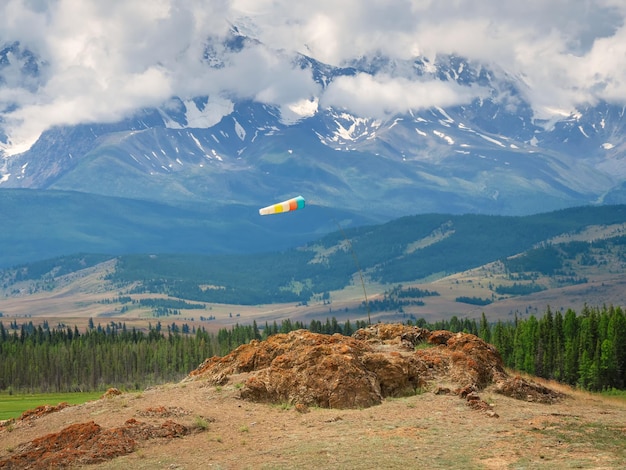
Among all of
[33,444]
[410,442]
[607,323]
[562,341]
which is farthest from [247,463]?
[562,341]

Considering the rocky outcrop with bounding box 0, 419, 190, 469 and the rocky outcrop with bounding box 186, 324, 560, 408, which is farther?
the rocky outcrop with bounding box 186, 324, 560, 408

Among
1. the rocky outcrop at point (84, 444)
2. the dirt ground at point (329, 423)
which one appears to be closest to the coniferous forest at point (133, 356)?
the dirt ground at point (329, 423)

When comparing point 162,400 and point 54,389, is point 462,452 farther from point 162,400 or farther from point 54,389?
point 54,389

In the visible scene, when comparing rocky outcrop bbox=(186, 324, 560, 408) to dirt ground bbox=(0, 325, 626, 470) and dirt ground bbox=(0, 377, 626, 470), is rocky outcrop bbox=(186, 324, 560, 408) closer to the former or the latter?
dirt ground bbox=(0, 325, 626, 470)

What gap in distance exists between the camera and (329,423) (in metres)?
40.7

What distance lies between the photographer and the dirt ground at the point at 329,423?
35.1 meters

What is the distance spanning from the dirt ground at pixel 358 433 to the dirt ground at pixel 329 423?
52 mm

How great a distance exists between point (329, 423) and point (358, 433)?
2.49m

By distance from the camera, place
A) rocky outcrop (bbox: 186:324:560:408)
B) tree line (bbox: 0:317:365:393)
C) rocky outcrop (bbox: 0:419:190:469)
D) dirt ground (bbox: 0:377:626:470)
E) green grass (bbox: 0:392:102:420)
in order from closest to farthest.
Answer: dirt ground (bbox: 0:377:626:470)
rocky outcrop (bbox: 0:419:190:469)
rocky outcrop (bbox: 186:324:560:408)
green grass (bbox: 0:392:102:420)
tree line (bbox: 0:317:365:393)

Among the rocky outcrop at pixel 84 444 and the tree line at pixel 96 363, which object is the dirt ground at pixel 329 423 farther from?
the tree line at pixel 96 363

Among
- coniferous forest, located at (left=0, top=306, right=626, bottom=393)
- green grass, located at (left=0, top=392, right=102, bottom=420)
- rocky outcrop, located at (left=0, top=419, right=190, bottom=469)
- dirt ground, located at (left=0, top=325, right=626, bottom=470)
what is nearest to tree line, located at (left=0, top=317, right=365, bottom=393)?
coniferous forest, located at (left=0, top=306, right=626, bottom=393)

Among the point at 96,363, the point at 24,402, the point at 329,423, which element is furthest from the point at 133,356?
the point at 329,423

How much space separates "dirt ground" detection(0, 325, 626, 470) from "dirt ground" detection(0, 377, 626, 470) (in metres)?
0.05

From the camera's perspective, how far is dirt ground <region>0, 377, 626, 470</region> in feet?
113
